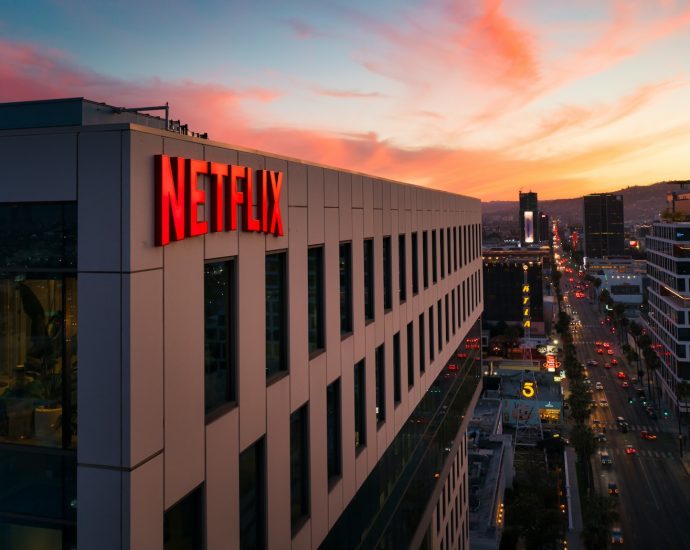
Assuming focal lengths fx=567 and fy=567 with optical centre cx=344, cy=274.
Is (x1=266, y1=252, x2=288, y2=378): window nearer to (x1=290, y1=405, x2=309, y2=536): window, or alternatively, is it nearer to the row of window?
the row of window

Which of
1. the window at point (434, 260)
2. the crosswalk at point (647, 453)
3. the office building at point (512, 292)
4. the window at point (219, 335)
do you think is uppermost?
the window at point (434, 260)

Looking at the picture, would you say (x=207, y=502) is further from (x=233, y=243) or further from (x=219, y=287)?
(x=233, y=243)

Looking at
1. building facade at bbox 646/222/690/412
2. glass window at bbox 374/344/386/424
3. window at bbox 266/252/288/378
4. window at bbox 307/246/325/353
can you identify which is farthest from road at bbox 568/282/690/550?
window at bbox 266/252/288/378

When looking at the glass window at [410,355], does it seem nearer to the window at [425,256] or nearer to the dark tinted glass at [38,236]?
the window at [425,256]

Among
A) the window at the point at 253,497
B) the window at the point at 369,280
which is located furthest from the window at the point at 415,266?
the window at the point at 253,497

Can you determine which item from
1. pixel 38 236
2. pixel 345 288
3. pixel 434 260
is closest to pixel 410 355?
pixel 434 260

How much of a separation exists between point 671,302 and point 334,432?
118520mm

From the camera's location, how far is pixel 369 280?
19391 millimetres

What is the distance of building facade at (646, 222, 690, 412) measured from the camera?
109125 mm

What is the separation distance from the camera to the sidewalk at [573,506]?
232ft

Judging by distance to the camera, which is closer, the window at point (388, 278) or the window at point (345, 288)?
the window at point (345, 288)

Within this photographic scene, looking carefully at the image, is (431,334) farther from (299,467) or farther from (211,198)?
(211,198)

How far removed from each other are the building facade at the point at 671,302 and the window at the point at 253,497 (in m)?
117

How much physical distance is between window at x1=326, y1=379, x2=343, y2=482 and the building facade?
113 metres
